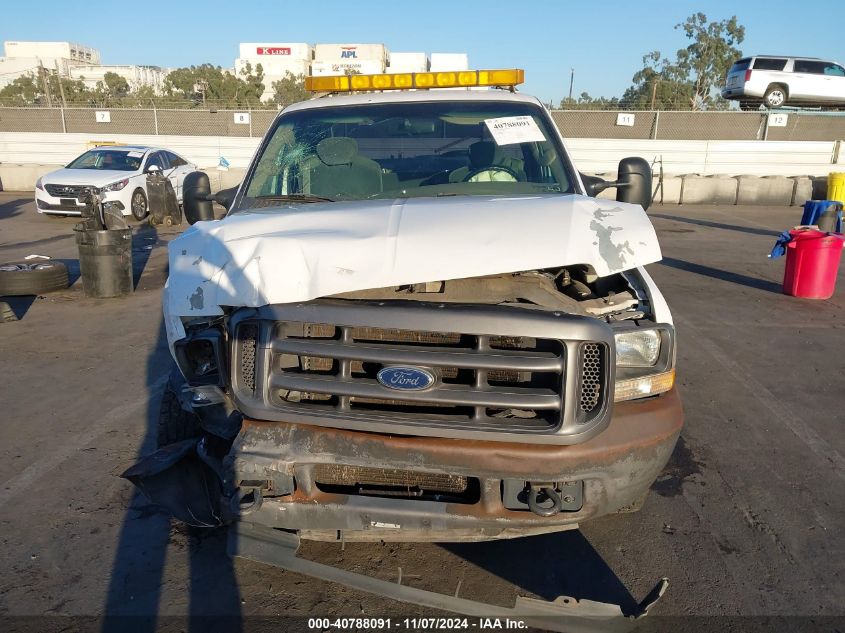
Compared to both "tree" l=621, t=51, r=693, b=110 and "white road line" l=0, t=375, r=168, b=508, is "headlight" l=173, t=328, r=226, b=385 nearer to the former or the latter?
"white road line" l=0, t=375, r=168, b=508

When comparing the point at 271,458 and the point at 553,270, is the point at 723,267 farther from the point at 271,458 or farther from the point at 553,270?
the point at 271,458

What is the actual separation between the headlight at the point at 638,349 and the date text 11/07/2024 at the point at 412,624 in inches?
45.4

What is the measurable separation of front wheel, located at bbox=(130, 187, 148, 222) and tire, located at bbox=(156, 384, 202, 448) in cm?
1182

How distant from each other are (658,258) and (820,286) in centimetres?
657

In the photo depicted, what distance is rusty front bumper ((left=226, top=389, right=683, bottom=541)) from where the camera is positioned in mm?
2406

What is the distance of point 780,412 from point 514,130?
289 cm

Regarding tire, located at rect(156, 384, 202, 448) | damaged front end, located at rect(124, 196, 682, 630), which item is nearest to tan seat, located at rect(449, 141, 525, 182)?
damaged front end, located at rect(124, 196, 682, 630)

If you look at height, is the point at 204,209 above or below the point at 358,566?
above

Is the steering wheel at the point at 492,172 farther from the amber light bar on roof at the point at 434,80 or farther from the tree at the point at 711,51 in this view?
the tree at the point at 711,51

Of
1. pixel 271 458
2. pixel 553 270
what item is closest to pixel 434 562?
pixel 271 458

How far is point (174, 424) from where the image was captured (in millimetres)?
3359

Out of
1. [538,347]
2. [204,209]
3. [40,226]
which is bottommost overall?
[40,226]

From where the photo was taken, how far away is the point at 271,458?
8.04 ft

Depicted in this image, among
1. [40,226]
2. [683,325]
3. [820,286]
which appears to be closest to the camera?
[683,325]
